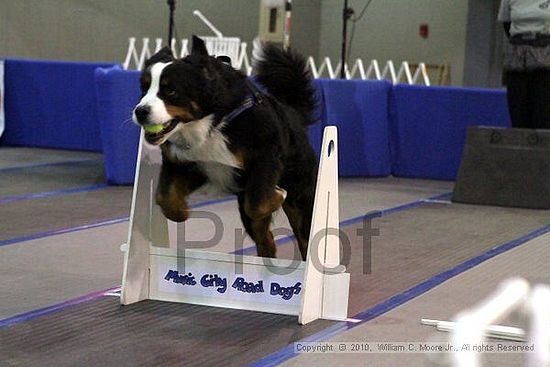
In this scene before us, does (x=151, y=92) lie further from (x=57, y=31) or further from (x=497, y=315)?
(x=57, y=31)

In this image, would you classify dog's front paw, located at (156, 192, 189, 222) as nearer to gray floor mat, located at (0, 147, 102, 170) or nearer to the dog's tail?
the dog's tail

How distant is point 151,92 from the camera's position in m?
3.46

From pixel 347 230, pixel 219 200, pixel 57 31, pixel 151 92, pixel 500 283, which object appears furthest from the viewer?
pixel 57 31

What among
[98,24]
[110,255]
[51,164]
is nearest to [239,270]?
[110,255]

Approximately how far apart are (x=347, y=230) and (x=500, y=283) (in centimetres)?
147

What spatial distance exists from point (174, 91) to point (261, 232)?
85 centimetres

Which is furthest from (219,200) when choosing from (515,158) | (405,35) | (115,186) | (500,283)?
(405,35)

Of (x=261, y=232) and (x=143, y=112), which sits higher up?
(x=143, y=112)

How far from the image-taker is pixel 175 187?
12.1 feet

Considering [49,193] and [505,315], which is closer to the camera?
[505,315]

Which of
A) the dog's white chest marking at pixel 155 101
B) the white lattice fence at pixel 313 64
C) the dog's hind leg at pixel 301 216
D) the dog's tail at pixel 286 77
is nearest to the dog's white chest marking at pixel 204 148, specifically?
the dog's white chest marking at pixel 155 101

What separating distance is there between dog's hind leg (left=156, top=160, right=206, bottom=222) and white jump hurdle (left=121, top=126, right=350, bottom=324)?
0.23 m

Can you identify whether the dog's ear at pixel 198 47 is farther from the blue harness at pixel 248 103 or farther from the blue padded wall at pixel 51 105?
the blue padded wall at pixel 51 105

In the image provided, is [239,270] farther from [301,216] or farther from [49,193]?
[49,193]
